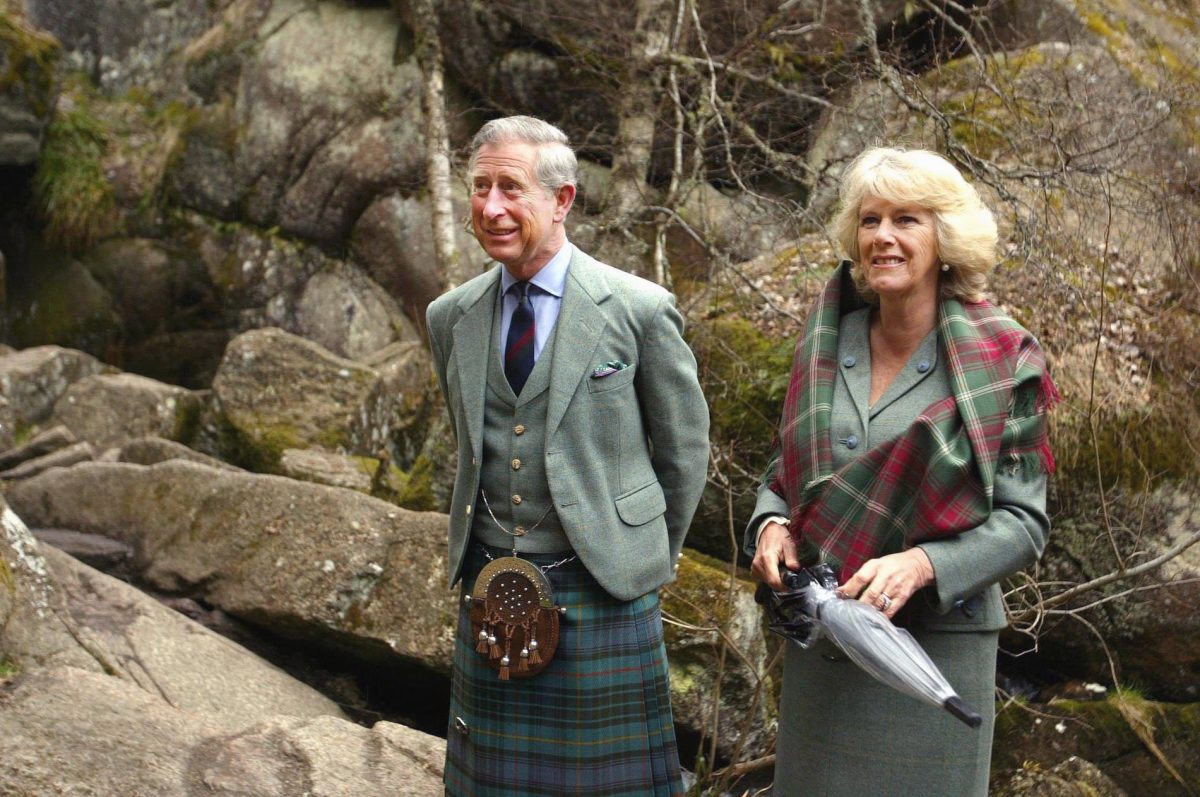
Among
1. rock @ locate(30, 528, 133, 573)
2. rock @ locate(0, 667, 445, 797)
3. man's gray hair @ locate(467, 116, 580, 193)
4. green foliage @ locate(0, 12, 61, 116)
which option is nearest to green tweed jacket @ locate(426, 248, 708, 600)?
man's gray hair @ locate(467, 116, 580, 193)

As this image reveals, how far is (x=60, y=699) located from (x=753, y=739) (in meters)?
2.15

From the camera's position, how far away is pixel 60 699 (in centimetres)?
332

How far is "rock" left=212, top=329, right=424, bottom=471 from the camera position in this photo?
246 inches

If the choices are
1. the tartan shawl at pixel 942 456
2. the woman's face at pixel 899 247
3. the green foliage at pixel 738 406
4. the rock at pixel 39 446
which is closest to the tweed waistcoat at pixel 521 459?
the tartan shawl at pixel 942 456

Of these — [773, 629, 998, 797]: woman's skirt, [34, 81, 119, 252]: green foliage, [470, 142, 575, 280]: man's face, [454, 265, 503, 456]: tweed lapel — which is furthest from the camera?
[34, 81, 119, 252]: green foliage

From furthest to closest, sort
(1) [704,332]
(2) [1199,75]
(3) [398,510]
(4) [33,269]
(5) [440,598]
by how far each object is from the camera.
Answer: (4) [33,269], (2) [1199,75], (1) [704,332], (3) [398,510], (5) [440,598]

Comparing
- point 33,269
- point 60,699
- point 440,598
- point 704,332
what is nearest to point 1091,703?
point 704,332

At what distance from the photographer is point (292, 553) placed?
4.57 m

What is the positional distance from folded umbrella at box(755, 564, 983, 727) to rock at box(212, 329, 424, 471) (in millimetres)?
4373

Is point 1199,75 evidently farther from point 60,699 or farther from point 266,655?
point 60,699

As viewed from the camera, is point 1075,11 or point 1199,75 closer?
point 1199,75

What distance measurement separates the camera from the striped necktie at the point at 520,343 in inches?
105

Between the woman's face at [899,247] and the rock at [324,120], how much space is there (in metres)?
7.79

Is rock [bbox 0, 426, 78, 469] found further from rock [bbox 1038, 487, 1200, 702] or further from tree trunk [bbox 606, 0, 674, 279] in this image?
rock [bbox 1038, 487, 1200, 702]
